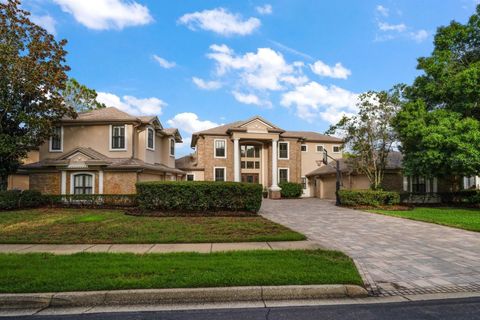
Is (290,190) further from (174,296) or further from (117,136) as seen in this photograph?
(174,296)

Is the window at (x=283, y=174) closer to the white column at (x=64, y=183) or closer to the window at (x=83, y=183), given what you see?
the window at (x=83, y=183)

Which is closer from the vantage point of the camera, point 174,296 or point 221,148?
point 174,296

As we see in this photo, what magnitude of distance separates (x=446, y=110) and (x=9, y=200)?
2601 cm

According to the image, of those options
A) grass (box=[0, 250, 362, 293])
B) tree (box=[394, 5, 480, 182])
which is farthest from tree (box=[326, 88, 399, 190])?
grass (box=[0, 250, 362, 293])

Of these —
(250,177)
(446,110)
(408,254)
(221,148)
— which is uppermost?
Result: (446,110)

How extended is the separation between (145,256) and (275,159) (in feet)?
85.3

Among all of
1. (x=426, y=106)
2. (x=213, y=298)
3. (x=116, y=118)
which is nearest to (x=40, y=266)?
(x=213, y=298)

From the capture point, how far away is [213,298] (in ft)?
14.7

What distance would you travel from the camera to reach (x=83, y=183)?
19.6 meters

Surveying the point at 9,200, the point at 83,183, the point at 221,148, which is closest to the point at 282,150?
the point at 221,148

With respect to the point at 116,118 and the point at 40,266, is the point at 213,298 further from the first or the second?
the point at 116,118

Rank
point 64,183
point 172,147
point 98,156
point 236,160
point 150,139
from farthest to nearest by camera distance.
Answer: point 236,160 < point 172,147 < point 150,139 < point 98,156 < point 64,183

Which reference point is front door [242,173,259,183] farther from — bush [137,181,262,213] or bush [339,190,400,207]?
bush [137,181,262,213]

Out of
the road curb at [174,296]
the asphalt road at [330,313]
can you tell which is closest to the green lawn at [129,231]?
the road curb at [174,296]
